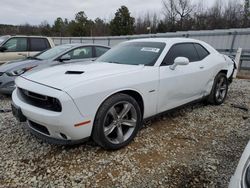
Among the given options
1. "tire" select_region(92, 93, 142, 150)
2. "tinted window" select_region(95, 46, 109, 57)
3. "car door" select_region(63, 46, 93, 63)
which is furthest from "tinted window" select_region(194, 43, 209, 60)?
"tinted window" select_region(95, 46, 109, 57)

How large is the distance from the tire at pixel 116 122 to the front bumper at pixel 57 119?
150mm

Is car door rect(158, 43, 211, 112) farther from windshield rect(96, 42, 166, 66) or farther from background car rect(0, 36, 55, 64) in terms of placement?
background car rect(0, 36, 55, 64)

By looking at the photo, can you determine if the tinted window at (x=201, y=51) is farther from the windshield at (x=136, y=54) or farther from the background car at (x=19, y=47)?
the background car at (x=19, y=47)

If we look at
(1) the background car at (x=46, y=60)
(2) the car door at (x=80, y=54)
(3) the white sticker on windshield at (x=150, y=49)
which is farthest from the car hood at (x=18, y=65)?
(3) the white sticker on windshield at (x=150, y=49)

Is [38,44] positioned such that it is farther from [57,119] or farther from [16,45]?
[57,119]

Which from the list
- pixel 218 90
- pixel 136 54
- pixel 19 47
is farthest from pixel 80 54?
pixel 218 90

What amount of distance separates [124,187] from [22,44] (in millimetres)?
6520

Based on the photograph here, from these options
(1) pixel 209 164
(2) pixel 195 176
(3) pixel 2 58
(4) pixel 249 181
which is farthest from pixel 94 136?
(3) pixel 2 58

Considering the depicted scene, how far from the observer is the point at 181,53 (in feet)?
12.2

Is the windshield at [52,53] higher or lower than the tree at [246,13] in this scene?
lower

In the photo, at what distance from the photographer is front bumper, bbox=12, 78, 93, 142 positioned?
2.25 m

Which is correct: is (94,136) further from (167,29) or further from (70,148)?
(167,29)

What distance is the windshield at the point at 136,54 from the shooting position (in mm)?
3264

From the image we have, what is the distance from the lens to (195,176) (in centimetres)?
234
